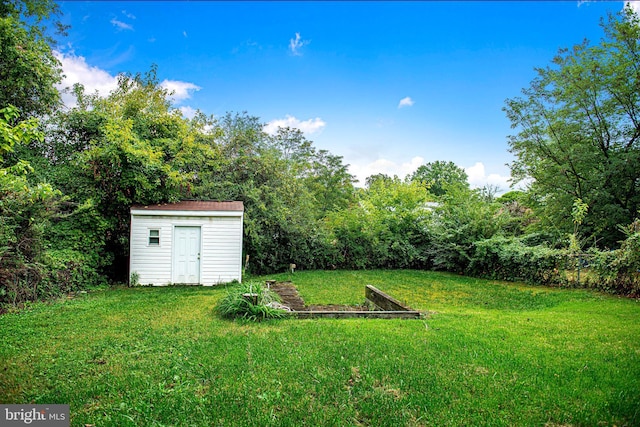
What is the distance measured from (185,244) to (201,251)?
55 centimetres

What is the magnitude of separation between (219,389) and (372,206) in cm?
1364

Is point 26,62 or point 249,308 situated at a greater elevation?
point 26,62

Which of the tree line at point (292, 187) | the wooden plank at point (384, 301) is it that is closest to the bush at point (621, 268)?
the tree line at point (292, 187)

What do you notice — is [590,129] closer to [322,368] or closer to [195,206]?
[195,206]

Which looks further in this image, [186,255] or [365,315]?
[186,255]

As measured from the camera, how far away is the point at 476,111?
15.8m

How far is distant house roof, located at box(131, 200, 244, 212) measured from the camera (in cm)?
1097

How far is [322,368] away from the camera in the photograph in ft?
12.4

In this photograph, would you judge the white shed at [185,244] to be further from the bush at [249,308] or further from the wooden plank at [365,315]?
the wooden plank at [365,315]

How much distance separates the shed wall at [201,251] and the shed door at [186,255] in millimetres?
142

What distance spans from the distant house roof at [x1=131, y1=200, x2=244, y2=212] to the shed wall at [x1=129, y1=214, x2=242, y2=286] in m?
0.26

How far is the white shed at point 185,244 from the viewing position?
10781mm

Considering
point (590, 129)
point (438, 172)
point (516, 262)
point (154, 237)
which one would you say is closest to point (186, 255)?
point (154, 237)

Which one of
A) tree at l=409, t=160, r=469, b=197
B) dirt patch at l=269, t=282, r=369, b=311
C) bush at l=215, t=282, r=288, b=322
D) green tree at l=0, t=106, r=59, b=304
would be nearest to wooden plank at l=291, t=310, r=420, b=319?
bush at l=215, t=282, r=288, b=322
